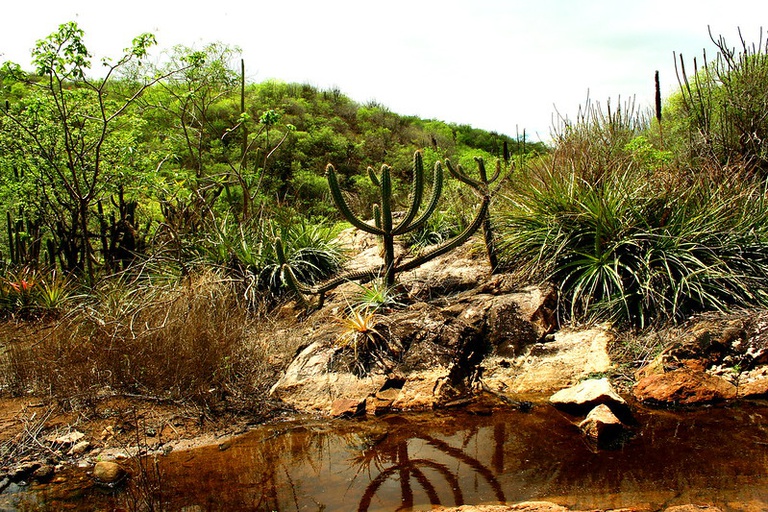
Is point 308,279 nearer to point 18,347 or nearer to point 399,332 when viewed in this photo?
point 399,332

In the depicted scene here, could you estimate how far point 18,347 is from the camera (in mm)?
5953

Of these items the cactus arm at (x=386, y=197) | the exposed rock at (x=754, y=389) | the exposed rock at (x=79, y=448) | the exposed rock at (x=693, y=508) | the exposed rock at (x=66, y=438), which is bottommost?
the exposed rock at (x=79, y=448)

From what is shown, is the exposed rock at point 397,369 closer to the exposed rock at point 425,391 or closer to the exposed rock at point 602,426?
the exposed rock at point 425,391

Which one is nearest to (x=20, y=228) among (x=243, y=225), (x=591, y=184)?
(x=243, y=225)

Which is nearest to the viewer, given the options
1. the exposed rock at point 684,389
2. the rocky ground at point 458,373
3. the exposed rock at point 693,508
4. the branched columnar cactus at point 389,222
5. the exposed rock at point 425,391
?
the exposed rock at point 693,508

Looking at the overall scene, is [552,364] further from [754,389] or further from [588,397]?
[754,389]

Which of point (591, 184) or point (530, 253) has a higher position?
point (591, 184)

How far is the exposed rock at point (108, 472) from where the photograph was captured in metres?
3.99

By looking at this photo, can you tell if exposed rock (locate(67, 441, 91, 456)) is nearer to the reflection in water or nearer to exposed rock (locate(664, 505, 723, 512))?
the reflection in water

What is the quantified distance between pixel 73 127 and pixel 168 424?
6529 mm

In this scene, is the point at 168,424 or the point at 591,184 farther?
the point at 591,184

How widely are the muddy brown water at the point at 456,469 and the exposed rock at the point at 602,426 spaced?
0.30 feet

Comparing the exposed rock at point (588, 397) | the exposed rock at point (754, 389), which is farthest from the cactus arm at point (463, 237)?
the exposed rock at point (754, 389)

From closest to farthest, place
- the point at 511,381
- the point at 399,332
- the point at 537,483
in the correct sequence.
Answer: the point at 537,483 < the point at 511,381 < the point at 399,332
